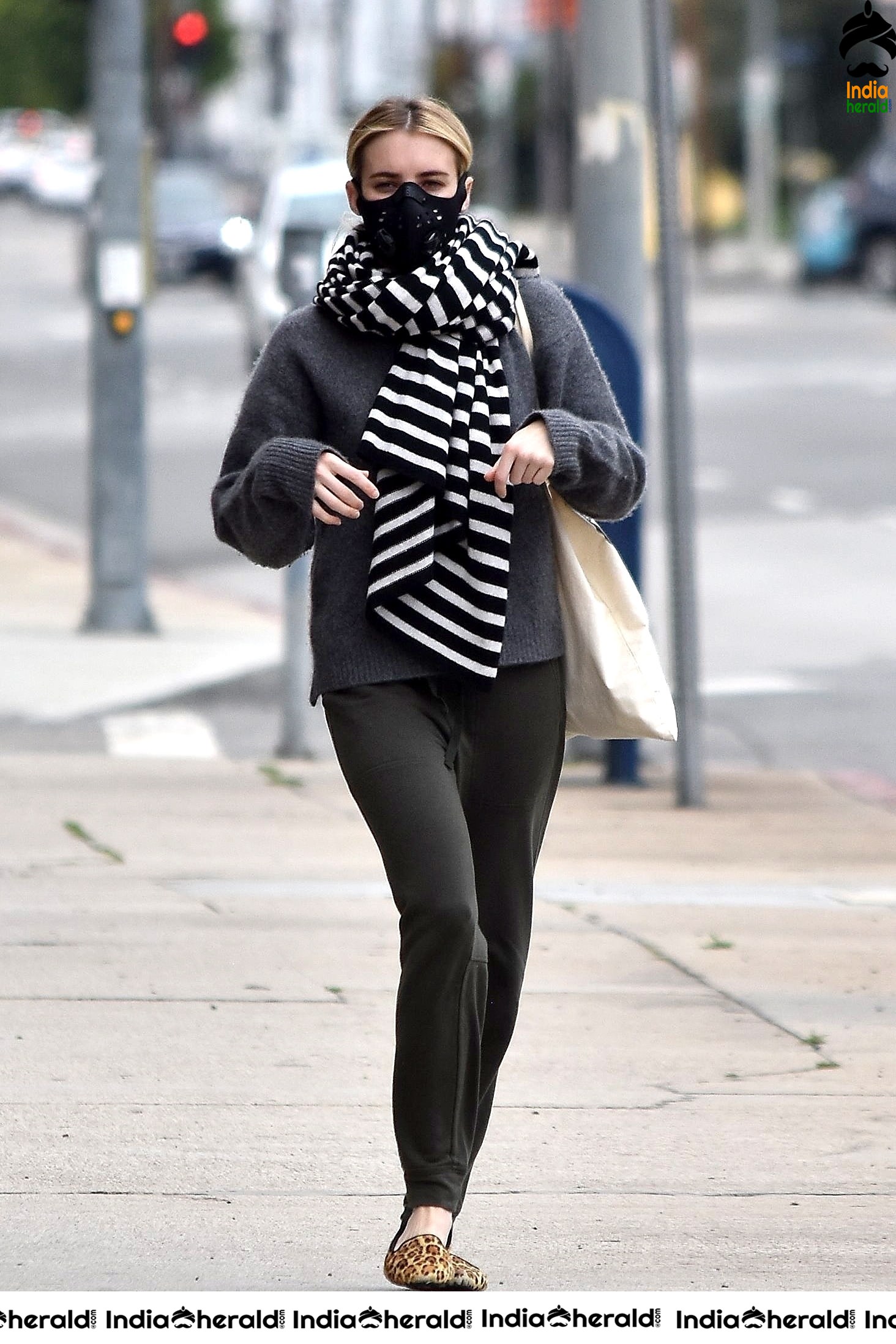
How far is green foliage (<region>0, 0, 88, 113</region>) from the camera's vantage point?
8997 centimetres

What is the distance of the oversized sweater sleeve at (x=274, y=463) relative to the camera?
4.12 metres

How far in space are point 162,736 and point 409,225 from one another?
20.7 feet

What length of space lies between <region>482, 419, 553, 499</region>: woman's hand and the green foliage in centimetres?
7692

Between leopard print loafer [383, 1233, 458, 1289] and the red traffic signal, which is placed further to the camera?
the red traffic signal

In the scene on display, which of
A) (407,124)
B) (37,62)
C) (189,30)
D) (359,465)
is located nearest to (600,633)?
(359,465)

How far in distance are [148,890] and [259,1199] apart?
2703 mm

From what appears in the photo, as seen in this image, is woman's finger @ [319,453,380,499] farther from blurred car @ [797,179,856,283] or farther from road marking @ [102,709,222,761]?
blurred car @ [797,179,856,283]

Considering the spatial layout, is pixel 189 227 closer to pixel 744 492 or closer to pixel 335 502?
pixel 744 492

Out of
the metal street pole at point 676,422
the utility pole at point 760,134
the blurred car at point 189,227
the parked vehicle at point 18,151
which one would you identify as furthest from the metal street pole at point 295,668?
the parked vehicle at point 18,151

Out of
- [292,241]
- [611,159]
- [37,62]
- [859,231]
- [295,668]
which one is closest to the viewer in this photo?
[292,241]

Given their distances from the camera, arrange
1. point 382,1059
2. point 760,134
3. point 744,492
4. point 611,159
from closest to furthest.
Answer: point 382,1059
point 611,159
point 744,492
point 760,134

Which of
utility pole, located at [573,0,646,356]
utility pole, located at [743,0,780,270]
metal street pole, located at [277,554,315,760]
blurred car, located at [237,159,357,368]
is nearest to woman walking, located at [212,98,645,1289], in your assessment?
blurred car, located at [237,159,357,368]

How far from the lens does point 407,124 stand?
4164mm
